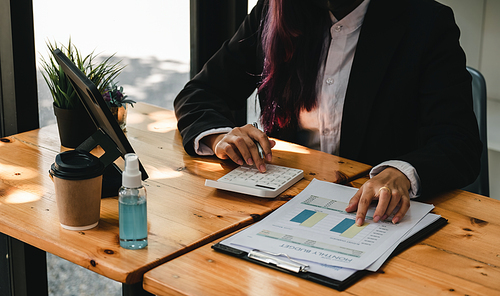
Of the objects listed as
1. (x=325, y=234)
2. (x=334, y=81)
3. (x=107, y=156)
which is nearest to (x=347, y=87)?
(x=334, y=81)

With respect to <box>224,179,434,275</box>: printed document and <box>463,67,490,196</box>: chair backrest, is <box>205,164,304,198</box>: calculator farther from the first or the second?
<box>463,67,490,196</box>: chair backrest

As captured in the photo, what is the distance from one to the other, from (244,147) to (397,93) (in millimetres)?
527

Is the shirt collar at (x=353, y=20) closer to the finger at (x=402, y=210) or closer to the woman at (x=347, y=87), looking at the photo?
the woman at (x=347, y=87)

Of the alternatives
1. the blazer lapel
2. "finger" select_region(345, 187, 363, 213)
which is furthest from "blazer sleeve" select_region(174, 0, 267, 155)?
"finger" select_region(345, 187, 363, 213)

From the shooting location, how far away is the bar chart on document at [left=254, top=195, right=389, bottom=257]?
3.07 feet

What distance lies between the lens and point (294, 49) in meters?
1.61

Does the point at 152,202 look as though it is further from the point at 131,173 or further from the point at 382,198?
the point at 382,198

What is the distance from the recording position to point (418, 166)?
1.18m

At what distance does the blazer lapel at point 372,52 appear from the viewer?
1495 millimetres

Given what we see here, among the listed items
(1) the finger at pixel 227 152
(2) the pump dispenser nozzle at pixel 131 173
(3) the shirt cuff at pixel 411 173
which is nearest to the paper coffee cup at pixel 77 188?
(2) the pump dispenser nozzle at pixel 131 173

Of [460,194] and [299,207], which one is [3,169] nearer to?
[299,207]

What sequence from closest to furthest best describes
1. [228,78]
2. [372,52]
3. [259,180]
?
[259,180]
[372,52]
[228,78]

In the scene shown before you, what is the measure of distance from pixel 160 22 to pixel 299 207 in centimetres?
139

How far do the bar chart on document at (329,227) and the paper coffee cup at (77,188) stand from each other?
0.32 m
